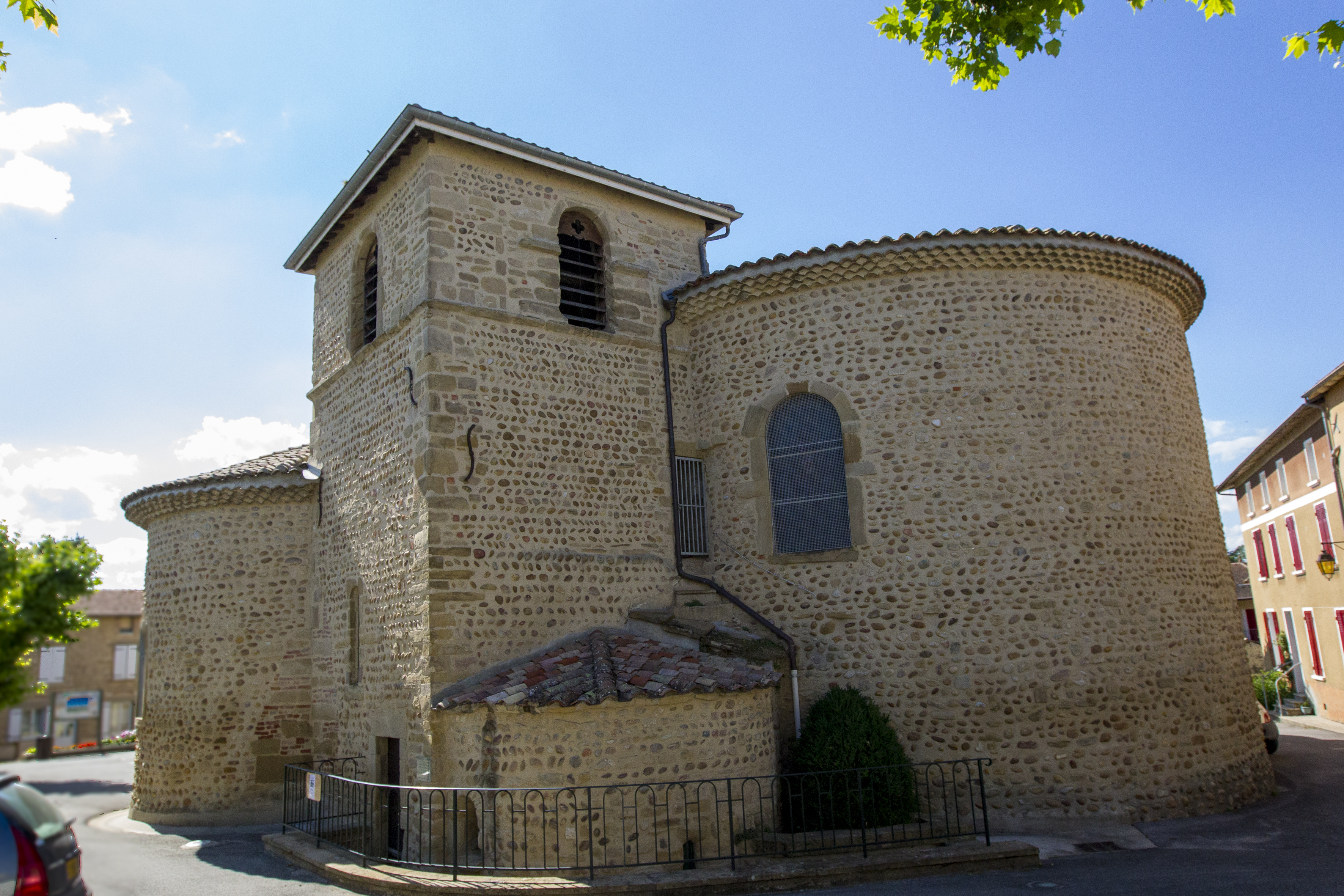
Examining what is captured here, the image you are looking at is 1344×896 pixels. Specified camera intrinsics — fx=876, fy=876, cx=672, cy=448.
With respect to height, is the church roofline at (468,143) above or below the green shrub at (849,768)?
above

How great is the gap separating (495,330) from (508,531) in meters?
2.57

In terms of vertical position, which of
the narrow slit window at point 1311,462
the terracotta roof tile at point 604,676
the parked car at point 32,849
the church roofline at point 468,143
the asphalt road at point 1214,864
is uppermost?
the church roofline at point 468,143

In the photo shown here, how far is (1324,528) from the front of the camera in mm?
19828

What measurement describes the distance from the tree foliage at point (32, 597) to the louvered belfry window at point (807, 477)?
7.70 meters

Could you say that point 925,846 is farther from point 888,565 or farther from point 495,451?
point 495,451

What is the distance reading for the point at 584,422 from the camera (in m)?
11.5

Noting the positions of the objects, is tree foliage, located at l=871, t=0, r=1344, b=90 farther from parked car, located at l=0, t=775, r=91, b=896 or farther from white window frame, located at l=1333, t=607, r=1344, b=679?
white window frame, located at l=1333, t=607, r=1344, b=679

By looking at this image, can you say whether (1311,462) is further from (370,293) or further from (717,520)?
(370,293)

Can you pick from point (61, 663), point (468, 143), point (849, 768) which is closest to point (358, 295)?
point (468, 143)

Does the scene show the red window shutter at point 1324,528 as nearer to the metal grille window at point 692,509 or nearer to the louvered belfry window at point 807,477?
the louvered belfry window at point 807,477

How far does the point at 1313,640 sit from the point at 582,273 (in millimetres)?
20609

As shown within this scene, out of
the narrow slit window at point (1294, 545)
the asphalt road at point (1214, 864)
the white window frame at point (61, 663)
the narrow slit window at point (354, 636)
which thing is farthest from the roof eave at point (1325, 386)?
the white window frame at point (61, 663)

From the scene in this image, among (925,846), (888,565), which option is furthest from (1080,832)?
(888,565)

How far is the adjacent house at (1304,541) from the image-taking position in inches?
750
